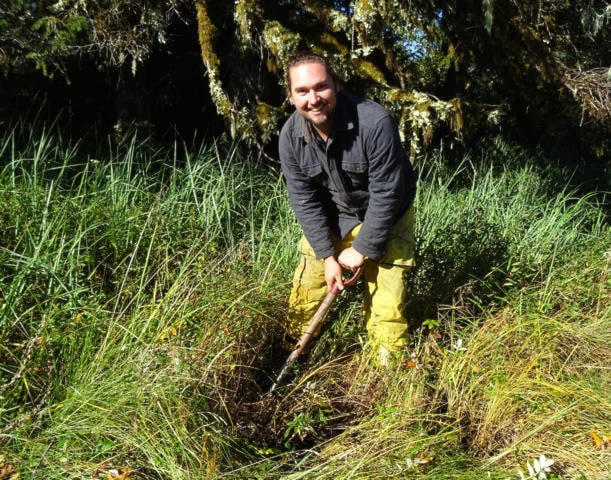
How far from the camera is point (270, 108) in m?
4.96

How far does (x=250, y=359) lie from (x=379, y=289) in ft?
2.31

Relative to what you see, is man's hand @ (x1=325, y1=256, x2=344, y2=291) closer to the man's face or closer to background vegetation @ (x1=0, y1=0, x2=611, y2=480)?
background vegetation @ (x1=0, y1=0, x2=611, y2=480)

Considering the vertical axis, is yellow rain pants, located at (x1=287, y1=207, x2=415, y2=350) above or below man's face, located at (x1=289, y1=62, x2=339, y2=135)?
below

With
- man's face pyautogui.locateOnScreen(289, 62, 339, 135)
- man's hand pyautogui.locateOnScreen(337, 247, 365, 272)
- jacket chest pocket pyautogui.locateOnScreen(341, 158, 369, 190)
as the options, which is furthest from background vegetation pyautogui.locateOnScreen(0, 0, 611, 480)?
man's face pyautogui.locateOnScreen(289, 62, 339, 135)

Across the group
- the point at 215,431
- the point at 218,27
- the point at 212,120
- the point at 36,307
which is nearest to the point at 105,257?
the point at 36,307

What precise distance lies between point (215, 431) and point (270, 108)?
10.7 feet

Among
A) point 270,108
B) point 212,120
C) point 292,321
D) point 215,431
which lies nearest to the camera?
point 215,431

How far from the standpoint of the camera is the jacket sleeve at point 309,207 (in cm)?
280

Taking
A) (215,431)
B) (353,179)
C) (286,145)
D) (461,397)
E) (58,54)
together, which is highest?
(58,54)

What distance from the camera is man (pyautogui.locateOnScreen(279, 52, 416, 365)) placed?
2506 millimetres

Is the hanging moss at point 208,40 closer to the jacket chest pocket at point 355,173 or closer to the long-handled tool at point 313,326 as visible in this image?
the jacket chest pocket at point 355,173

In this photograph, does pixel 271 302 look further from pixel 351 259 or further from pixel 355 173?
pixel 355 173

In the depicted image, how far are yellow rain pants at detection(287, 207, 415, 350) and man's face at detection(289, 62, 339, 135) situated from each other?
26.7 inches

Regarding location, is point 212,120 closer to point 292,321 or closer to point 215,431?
point 292,321
